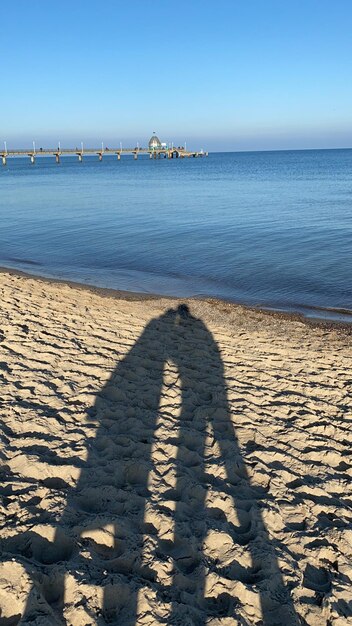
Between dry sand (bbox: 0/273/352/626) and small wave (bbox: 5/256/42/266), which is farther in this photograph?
small wave (bbox: 5/256/42/266)

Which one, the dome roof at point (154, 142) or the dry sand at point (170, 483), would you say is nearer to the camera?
the dry sand at point (170, 483)

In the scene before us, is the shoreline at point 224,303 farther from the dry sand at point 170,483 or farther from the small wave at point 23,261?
the dry sand at point 170,483

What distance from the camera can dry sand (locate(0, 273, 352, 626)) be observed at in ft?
9.89

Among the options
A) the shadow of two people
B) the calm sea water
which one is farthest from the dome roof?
the shadow of two people

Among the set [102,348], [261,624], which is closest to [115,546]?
[261,624]

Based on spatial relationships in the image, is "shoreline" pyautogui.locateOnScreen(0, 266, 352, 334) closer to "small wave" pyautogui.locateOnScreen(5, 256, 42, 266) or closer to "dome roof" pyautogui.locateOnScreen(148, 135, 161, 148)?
"small wave" pyautogui.locateOnScreen(5, 256, 42, 266)

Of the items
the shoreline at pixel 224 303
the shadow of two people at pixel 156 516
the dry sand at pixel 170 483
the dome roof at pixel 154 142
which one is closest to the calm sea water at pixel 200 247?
the shoreline at pixel 224 303

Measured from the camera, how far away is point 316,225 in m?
22.7

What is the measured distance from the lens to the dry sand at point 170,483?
301cm

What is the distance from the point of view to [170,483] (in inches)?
165

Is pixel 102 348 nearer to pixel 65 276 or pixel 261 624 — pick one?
pixel 261 624

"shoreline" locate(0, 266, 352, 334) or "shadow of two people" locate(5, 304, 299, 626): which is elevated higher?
"shoreline" locate(0, 266, 352, 334)

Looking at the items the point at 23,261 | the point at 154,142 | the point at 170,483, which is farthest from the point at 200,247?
the point at 154,142

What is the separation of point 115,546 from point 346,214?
25.2 metres
